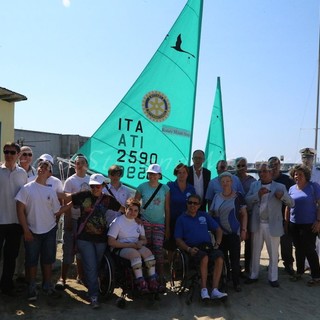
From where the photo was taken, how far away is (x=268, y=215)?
5.06 meters

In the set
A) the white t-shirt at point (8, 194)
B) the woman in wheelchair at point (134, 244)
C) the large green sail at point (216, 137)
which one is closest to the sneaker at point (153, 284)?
the woman in wheelchair at point (134, 244)

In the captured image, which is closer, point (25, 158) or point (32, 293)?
point (32, 293)

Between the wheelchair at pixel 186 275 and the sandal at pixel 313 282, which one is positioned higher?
the wheelchair at pixel 186 275

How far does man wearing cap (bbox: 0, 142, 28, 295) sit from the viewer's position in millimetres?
4215

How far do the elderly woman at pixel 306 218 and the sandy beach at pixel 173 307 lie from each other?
0.44 meters

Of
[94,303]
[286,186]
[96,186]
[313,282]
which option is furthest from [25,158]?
[313,282]

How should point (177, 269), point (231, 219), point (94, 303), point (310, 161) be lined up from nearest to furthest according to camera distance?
point (94, 303) < point (177, 269) < point (231, 219) < point (310, 161)

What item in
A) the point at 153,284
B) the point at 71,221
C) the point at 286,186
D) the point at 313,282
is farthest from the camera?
the point at 286,186

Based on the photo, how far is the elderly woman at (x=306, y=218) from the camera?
17.1 ft

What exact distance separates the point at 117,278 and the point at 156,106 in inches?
112

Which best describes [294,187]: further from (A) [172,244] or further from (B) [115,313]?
(B) [115,313]

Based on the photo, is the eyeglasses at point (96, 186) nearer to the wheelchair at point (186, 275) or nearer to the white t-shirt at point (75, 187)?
the white t-shirt at point (75, 187)

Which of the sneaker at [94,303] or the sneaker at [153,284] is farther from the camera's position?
the sneaker at [153,284]

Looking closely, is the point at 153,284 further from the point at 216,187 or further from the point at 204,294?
the point at 216,187
